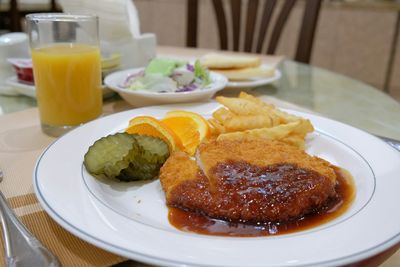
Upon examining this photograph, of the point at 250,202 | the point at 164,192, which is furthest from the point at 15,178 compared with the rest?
the point at 250,202

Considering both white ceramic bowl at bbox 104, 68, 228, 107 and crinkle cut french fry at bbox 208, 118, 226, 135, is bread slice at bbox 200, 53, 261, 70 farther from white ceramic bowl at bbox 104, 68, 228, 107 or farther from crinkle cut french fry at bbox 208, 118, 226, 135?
crinkle cut french fry at bbox 208, 118, 226, 135

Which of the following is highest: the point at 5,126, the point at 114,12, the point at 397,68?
the point at 114,12

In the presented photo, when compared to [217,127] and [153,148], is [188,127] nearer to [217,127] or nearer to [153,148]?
[217,127]

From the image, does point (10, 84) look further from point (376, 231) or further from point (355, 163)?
point (376, 231)

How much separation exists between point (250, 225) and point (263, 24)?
2.20 metres

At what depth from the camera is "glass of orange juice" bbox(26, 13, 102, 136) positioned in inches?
46.9

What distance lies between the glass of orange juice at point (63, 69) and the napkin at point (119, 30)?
24 centimetres

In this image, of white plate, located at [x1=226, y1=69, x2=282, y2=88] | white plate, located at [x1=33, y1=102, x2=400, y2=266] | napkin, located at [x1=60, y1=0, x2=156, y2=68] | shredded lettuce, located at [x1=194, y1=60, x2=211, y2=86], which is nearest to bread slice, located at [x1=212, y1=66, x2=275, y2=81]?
white plate, located at [x1=226, y1=69, x2=282, y2=88]

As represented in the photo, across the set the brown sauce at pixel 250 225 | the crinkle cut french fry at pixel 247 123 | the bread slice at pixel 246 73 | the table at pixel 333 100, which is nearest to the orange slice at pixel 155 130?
the crinkle cut french fry at pixel 247 123

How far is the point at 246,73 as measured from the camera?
1.67m

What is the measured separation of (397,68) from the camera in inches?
191

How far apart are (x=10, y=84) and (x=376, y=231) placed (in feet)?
4.52

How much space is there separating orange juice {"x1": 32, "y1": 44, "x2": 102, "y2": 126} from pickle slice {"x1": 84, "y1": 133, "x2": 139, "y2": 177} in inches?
14.5

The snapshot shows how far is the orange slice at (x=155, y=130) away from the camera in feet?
3.35
